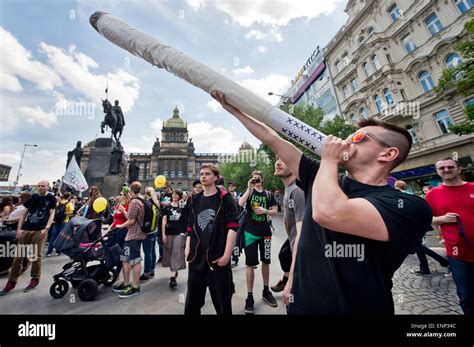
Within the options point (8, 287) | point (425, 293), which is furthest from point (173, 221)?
point (425, 293)

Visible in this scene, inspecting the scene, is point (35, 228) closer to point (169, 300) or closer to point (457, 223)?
point (169, 300)

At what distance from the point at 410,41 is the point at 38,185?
24.8m

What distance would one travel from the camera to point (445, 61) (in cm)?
1452

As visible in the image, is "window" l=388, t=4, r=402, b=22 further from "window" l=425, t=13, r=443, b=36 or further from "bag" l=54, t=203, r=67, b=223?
"bag" l=54, t=203, r=67, b=223

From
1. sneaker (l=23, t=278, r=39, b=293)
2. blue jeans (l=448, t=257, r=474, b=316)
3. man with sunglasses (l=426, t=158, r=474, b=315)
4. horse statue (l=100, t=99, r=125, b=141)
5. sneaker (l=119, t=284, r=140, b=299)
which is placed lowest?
sneaker (l=119, t=284, r=140, b=299)

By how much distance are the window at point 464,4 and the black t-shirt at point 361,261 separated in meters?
21.4

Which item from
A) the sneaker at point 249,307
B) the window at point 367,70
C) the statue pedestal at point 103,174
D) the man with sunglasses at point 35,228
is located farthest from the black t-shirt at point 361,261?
the window at point 367,70

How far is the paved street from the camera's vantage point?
11.0ft

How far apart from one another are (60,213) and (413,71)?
24125mm

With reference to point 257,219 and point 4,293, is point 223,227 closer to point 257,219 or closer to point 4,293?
point 257,219

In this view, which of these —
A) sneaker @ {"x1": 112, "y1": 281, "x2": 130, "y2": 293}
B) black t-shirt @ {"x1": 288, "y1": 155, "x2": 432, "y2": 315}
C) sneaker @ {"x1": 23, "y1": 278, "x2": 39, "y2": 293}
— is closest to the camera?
black t-shirt @ {"x1": 288, "y1": 155, "x2": 432, "y2": 315}

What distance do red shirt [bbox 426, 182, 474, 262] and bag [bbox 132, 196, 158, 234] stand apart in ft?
16.0

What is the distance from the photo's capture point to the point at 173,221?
501 centimetres

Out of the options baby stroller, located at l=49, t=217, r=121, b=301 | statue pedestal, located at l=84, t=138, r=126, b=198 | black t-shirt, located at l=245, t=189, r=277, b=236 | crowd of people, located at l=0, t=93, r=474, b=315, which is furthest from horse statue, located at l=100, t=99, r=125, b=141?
black t-shirt, located at l=245, t=189, r=277, b=236
